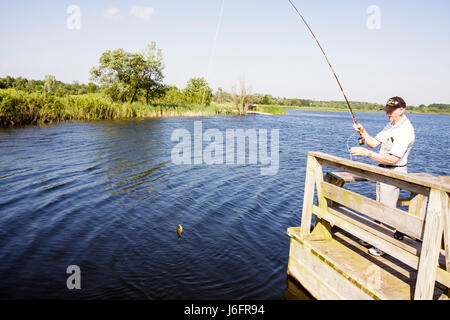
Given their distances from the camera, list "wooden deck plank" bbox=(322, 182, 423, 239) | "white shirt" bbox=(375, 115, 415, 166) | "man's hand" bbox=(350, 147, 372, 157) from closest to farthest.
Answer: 1. "wooden deck plank" bbox=(322, 182, 423, 239)
2. "white shirt" bbox=(375, 115, 415, 166)
3. "man's hand" bbox=(350, 147, 372, 157)

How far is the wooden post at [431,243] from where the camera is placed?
A: 306cm

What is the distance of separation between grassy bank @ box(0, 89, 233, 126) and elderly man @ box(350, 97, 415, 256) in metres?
26.4

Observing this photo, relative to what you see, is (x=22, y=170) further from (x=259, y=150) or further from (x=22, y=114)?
(x=22, y=114)

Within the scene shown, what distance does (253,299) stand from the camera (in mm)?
5113

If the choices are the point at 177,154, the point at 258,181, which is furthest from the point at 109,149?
the point at 258,181

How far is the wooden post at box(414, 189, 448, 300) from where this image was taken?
306 centimetres

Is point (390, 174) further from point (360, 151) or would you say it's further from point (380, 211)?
point (360, 151)

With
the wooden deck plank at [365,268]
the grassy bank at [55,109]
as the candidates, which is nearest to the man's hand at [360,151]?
the wooden deck plank at [365,268]

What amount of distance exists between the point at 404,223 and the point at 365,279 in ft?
2.81

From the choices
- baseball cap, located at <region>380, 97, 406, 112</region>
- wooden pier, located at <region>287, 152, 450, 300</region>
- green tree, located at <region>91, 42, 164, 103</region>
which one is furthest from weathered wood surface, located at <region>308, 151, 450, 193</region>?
green tree, located at <region>91, 42, 164, 103</region>

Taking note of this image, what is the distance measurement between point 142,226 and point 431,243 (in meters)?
6.15

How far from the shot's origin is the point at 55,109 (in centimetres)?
2814

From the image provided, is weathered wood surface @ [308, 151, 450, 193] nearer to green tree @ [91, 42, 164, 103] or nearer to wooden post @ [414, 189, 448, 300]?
wooden post @ [414, 189, 448, 300]
